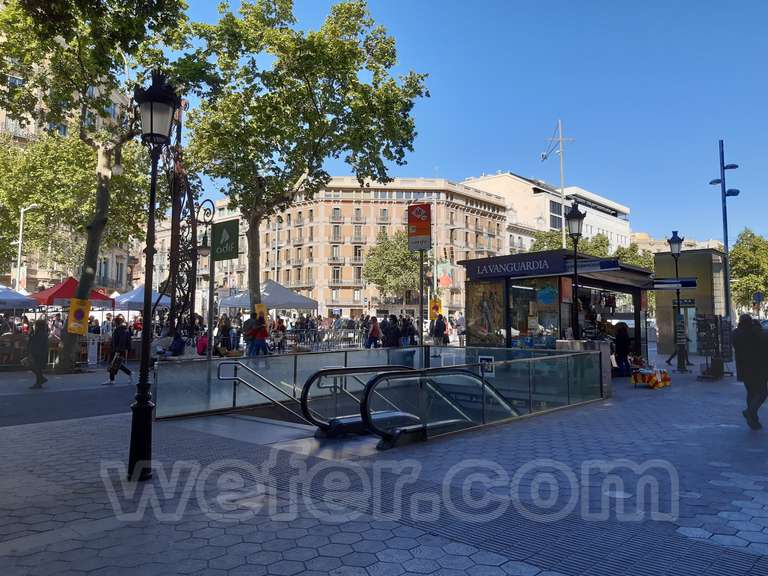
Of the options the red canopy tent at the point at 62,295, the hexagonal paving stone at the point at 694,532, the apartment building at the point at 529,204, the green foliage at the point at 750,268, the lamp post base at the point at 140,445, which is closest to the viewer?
the hexagonal paving stone at the point at 694,532

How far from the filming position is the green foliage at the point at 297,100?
18.3m

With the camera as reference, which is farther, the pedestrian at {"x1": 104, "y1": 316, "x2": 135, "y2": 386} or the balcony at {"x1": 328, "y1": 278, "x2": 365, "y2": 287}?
the balcony at {"x1": 328, "y1": 278, "x2": 365, "y2": 287}

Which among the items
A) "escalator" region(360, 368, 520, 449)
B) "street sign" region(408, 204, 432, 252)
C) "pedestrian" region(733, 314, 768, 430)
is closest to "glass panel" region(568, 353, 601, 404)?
"escalator" region(360, 368, 520, 449)

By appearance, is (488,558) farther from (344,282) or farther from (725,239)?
(344,282)

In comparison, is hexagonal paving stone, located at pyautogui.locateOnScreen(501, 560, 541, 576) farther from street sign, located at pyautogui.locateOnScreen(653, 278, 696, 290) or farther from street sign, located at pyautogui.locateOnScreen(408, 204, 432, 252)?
street sign, located at pyautogui.locateOnScreen(653, 278, 696, 290)

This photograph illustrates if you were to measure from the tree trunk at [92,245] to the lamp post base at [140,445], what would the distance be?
43.4ft

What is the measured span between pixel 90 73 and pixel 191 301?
6346mm

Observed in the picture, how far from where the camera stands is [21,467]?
20.3ft

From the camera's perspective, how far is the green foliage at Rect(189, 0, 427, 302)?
1830cm

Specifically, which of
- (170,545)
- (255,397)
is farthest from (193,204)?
(170,545)

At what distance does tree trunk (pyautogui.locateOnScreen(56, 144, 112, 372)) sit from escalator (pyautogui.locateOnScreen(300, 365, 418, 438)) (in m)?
11.4

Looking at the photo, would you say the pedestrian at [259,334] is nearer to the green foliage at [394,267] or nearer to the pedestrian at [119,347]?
the pedestrian at [119,347]

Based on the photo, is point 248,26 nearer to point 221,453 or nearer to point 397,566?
point 221,453

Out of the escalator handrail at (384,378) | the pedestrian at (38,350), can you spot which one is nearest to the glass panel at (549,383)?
the escalator handrail at (384,378)
